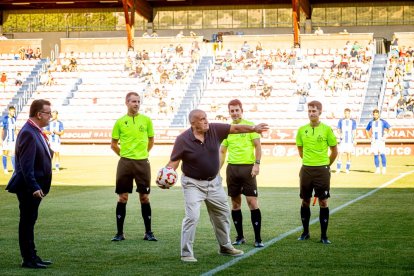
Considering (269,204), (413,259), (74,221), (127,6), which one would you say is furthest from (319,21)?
(413,259)

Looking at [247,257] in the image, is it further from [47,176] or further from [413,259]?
[47,176]

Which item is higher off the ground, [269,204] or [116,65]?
[116,65]

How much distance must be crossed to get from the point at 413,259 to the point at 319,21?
48764 mm

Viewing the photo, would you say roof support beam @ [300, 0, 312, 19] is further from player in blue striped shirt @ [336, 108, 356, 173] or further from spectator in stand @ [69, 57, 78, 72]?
player in blue striped shirt @ [336, 108, 356, 173]

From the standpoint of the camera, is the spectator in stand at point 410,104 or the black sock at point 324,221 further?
the spectator in stand at point 410,104

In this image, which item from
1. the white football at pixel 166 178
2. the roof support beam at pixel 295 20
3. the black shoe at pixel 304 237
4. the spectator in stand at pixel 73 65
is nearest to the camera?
the white football at pixel 166 178

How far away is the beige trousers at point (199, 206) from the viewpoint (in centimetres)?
1066

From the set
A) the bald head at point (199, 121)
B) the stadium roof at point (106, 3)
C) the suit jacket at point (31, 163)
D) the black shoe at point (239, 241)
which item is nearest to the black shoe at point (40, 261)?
the suit jacket at point (31, 163)

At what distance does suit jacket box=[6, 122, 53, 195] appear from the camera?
998cm

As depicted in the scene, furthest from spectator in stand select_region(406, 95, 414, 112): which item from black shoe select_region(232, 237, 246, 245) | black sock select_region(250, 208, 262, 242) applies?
black sock select_region(250, 208, 262, 242)

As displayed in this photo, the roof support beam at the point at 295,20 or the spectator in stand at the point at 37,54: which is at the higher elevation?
the roof support beam at the point at 295,20

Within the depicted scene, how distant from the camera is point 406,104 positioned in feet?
149

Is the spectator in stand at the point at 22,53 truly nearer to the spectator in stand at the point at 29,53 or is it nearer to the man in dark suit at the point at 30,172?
the spectator in stand at the point at 29,53

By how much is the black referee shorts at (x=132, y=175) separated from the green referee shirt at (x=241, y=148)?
1340 millimetres
